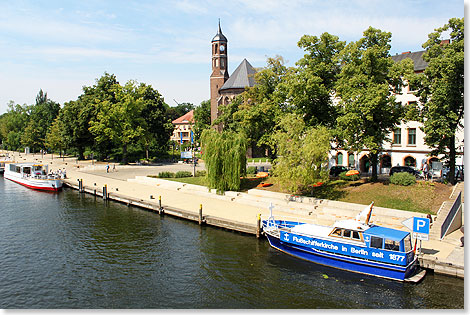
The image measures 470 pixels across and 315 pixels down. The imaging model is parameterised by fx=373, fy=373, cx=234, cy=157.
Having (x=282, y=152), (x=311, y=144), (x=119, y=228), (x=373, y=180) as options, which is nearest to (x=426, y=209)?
(x=373, y=180)

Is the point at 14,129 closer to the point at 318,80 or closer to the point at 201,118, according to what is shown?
the point at 201,118

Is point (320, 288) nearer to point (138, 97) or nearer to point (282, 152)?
point (282, 152)

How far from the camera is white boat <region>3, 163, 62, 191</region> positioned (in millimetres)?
52156

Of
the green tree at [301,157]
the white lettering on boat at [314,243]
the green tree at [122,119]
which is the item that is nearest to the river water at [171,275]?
the white lettering on boat at [314,243]

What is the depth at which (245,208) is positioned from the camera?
1439 inches

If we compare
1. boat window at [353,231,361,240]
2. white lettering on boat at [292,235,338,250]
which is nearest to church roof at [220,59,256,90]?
white lettering on boat at [292,235,338,250]

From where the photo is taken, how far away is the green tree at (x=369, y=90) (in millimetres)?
34375

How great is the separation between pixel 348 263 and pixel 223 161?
2109 cm

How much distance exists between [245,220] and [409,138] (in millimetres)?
29624

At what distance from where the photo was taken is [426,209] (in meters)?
29.5

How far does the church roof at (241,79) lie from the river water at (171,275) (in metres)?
62.1

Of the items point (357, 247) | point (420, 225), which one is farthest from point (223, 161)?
point (420, 225)

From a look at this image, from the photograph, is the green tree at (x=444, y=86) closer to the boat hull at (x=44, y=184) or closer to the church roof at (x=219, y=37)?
the boat hull at (x=44, y=184)

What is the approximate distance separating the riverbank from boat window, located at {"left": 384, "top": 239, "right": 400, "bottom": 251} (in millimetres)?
1948
